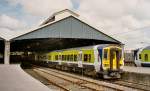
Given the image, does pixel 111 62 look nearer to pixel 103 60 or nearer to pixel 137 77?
pixel 103 60

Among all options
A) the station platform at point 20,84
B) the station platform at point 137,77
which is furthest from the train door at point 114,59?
the station platform at point 20,84

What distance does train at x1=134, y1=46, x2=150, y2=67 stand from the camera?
3516cm

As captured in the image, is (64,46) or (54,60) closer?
(54,60)

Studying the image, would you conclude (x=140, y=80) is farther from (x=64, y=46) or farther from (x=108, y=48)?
(x=64, y=46)

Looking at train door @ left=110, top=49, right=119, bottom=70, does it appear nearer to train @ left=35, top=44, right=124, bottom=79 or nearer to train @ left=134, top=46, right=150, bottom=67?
train @ left=35, top=44, right=124, bottom=79

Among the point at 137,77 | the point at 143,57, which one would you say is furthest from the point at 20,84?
the point at 143,57

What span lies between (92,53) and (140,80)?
441cm

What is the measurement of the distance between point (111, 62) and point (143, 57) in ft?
45.8

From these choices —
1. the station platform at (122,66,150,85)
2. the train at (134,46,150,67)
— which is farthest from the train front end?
the train at (134,46,150,67)

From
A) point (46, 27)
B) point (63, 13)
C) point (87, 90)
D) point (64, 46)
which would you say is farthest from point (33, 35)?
point (87, 90)

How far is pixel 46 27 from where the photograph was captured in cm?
4166

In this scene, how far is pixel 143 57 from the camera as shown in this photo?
119 ft

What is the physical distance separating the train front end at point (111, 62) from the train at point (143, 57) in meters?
12.0

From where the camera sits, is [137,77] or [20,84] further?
[137,77]
